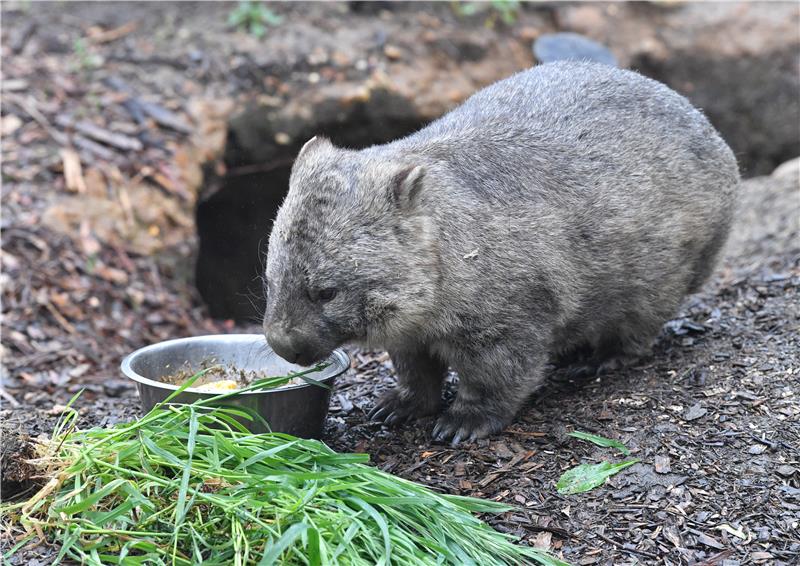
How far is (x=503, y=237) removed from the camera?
4.08 metres

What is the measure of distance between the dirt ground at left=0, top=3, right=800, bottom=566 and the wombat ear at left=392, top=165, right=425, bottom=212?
46.1 inches

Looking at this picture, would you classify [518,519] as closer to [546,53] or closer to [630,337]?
[630,337]

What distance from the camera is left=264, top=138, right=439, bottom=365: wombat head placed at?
3754 millimetres

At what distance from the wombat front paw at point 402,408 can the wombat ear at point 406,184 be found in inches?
43.6

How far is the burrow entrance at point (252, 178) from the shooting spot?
304 inches

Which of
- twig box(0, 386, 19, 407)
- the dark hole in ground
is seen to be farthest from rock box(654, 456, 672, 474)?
the dark hole in ground

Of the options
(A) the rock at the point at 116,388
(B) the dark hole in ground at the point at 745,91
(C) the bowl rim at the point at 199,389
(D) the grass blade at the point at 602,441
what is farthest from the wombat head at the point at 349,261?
(B) the dark hole in ground at the point at 745,91

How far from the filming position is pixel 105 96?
23.9 ft

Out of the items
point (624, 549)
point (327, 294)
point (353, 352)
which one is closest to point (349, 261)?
point (327, 294)

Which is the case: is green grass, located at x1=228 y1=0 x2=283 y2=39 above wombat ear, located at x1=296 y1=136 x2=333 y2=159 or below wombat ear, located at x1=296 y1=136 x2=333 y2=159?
above

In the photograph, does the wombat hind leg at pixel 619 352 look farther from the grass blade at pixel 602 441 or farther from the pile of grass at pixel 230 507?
the pile of grass at pixel 230 507

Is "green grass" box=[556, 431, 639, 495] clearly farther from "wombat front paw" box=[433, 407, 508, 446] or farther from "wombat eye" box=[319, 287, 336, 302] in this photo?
"wombat eye" box=[319, 287, 336, 302]

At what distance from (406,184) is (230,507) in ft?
5.04

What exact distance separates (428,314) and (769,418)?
62.3 inches
